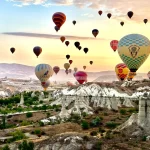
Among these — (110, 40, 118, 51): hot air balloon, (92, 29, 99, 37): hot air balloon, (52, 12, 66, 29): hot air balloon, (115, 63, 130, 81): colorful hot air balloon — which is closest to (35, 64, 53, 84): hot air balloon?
(92, 29, 99, 37): hot air balloon

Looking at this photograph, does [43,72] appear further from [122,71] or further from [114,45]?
[122,71]

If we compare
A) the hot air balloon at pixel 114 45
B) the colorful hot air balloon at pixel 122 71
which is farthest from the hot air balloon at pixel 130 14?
the colorful hot air balloon at pixel 122 71

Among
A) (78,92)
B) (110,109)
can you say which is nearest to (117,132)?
(110,109)

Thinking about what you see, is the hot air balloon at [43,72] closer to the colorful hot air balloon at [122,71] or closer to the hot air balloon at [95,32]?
the hot air balloon at [95,32]

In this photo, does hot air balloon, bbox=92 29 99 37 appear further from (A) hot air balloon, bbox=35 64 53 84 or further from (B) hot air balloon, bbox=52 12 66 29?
(A) hot air balloon, bbox=35 64 53 84

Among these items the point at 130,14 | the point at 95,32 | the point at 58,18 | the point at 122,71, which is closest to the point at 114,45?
the point at 95,32

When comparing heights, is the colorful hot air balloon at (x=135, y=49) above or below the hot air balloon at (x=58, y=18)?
Result: below
